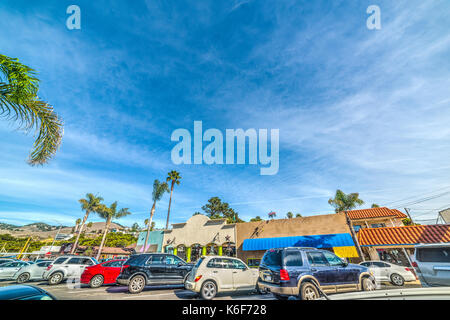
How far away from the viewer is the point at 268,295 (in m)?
8.12

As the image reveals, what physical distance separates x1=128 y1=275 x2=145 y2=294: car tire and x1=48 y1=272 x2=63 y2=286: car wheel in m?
6.77

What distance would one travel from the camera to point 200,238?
2359 centimetres

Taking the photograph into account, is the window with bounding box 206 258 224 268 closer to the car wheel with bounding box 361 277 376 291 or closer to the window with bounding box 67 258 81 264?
the car wheel with bounding box 361 277 376 291

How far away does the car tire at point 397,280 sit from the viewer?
11.6 m

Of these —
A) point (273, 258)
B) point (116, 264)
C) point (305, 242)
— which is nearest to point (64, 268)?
point (116, 264)

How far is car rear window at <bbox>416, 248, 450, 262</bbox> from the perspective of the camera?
6730 millimetres

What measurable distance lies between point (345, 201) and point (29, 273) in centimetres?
4483

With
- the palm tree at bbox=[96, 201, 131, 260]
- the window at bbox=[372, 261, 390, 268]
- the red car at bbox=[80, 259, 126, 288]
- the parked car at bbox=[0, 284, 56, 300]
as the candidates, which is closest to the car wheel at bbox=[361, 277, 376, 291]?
the window at bbox=[372, 261, 390, 268]

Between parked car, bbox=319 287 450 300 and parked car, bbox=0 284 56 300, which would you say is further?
parked car, bbox=0 284 56 300

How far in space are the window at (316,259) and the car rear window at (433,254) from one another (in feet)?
12.0

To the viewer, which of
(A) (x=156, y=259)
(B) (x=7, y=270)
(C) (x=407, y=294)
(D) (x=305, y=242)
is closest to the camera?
(C) (x=407, y=294)

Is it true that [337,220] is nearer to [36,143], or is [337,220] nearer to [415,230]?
[415,230]

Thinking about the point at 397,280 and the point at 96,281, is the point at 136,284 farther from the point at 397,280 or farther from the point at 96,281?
the point at 397,280
